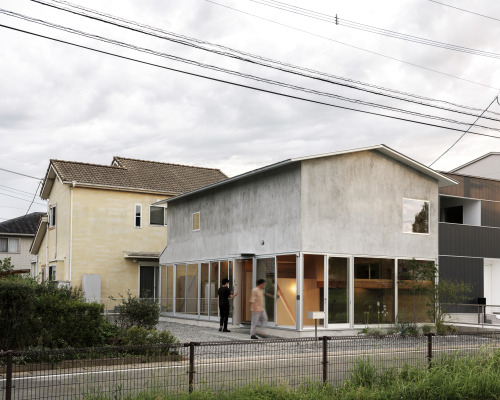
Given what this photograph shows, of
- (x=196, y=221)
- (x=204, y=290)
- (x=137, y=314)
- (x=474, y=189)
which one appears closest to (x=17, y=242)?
(x=196, y=221)

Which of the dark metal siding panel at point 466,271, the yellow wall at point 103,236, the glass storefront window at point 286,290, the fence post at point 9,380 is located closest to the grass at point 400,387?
the fence post at point 9,380

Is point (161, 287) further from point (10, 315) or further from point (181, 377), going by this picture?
point (181, 377)

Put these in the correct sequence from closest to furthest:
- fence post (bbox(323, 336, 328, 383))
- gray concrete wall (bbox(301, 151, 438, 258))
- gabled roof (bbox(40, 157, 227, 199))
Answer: fence post (bbox(323, 336, 328, 383)) < gray concrete wall (bbox(301, 151, 438, 258)) < gabled roof (bbox(40, 157, 227, 199))

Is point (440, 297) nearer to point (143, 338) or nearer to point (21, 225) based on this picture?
point (143, 338)

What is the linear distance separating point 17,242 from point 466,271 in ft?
134

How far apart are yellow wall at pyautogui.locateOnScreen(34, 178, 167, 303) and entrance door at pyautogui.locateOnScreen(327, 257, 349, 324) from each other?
1734 cm

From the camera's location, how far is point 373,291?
22.2 meters

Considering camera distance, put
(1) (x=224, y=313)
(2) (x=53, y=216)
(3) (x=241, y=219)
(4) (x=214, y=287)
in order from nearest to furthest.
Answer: (1) (x=224, y=313)
(3) (x=241, y=219)
(4) (x=214, y=287)
(2) (x=53, y=216)

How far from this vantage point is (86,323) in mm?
15508

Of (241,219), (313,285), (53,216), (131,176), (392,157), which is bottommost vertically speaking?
(313,285)

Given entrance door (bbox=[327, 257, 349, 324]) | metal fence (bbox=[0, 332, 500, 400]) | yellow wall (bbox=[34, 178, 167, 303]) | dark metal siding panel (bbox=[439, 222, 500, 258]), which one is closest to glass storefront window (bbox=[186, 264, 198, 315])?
entrance door (bbox=[327, 257, 349, 324])

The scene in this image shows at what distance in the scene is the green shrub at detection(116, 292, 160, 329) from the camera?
17.6 meters

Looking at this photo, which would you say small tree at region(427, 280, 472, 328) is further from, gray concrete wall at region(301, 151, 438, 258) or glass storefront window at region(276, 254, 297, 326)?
glass storefront window at region(276, 254, 297, 326)

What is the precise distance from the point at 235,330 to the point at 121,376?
14828mm
